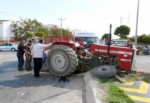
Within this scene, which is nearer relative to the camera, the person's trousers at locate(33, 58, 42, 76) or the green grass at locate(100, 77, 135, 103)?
the green grass at locate(100, 77, 135, 103)

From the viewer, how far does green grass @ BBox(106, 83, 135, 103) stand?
688 cm

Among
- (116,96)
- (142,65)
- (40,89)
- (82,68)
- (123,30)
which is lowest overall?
(142,65)

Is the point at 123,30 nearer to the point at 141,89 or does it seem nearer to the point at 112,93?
the point at 141,89

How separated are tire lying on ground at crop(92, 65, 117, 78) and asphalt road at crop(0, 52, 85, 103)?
26.2 inches

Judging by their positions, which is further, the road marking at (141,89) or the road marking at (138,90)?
the road marking at (141,89)

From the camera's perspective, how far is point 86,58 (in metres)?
11.4

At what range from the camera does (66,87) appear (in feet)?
30.2

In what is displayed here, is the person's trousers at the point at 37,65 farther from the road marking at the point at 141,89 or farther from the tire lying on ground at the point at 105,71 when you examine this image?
the road marking at the point at 141,89

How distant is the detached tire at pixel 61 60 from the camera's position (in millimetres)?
10648

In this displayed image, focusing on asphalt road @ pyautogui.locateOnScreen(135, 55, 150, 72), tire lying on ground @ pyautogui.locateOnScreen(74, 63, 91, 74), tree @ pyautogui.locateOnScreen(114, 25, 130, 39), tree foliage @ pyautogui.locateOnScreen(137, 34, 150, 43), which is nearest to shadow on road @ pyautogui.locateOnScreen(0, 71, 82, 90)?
tire lying on ground @ pyautogui.locateOnScreen(74, 63, 91, 74)

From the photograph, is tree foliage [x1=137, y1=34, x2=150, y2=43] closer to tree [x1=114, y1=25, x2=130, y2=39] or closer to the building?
tree [x1=114, y1=25, x2=130, y2=39]

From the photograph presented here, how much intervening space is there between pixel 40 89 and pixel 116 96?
2646 millimetres

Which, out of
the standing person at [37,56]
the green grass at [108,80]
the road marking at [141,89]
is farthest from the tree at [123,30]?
the road marking at [141,89]

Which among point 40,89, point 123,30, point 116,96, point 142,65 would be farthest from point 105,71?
point 123,30
